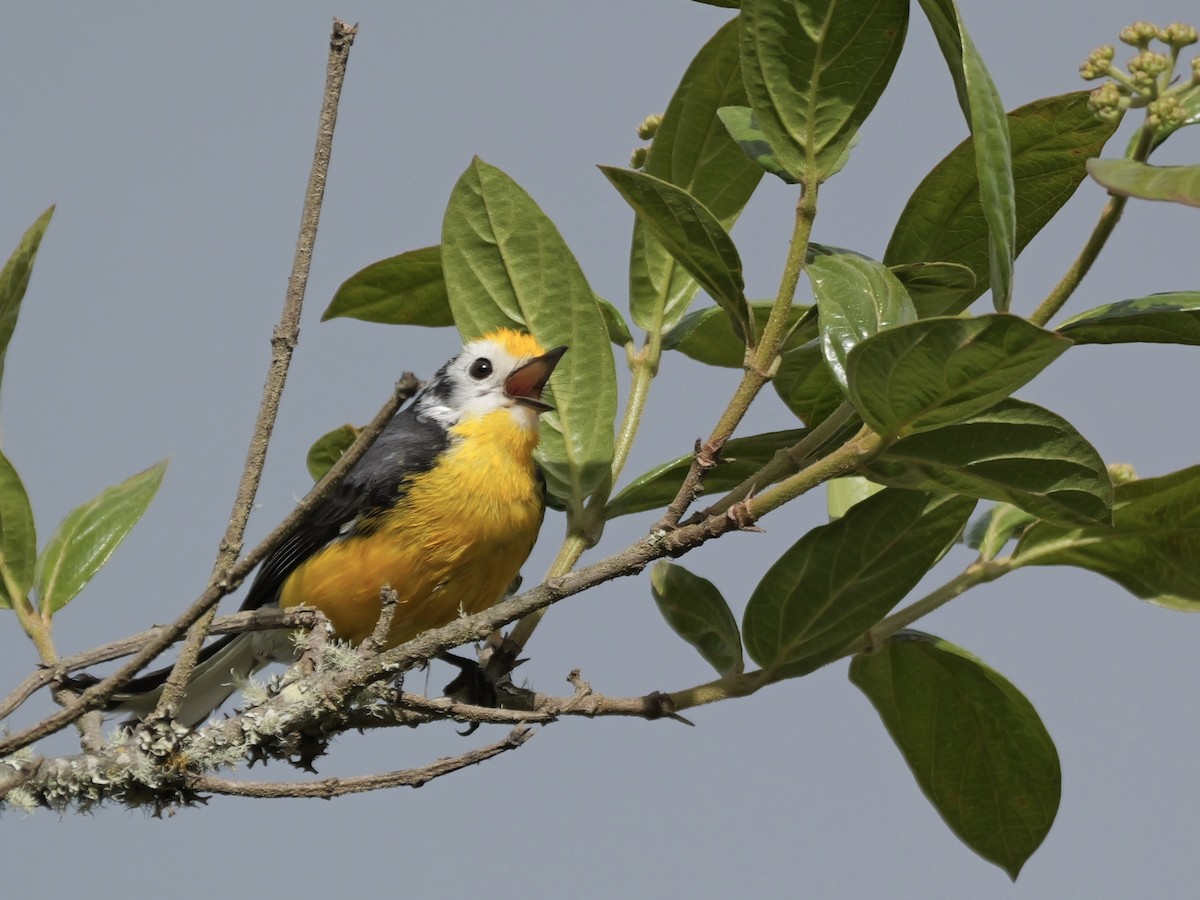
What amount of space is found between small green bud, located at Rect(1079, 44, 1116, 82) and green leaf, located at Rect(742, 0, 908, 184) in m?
0.37

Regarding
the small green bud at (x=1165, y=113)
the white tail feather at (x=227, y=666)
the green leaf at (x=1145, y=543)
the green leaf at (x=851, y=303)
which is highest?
the small green bud at (x=1165, y=113)

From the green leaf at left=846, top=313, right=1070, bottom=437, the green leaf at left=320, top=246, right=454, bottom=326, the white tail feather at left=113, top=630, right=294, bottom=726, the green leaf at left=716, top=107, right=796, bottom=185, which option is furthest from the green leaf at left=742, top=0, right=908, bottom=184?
the white tail feather at left=113, top=630, right=294, bottom=726

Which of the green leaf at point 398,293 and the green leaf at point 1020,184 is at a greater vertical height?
the green leaf at point 1020,184

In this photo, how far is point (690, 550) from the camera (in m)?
2.00

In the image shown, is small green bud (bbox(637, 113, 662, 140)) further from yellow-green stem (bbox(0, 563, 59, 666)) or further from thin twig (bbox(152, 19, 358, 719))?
yellow-green stem (bbox(0, 563, 59, 666))

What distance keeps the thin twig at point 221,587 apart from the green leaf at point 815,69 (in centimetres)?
94

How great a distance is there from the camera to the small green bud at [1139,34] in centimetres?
199

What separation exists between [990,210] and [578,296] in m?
0.93

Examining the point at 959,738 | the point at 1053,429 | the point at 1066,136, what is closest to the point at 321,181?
the point at 1053,429

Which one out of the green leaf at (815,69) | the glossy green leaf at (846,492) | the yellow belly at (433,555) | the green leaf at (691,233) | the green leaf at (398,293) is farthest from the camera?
the yellow belly at (433,555)

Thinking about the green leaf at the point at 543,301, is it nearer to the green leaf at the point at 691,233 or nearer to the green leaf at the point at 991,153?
the green leaf at the point at 691,233

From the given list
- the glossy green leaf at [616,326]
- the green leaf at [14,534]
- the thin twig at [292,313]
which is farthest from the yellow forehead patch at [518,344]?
the thin twig at [292,313]

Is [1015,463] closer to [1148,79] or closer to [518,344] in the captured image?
[1148,79]

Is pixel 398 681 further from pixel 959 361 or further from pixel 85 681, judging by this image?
pixel 959 361
